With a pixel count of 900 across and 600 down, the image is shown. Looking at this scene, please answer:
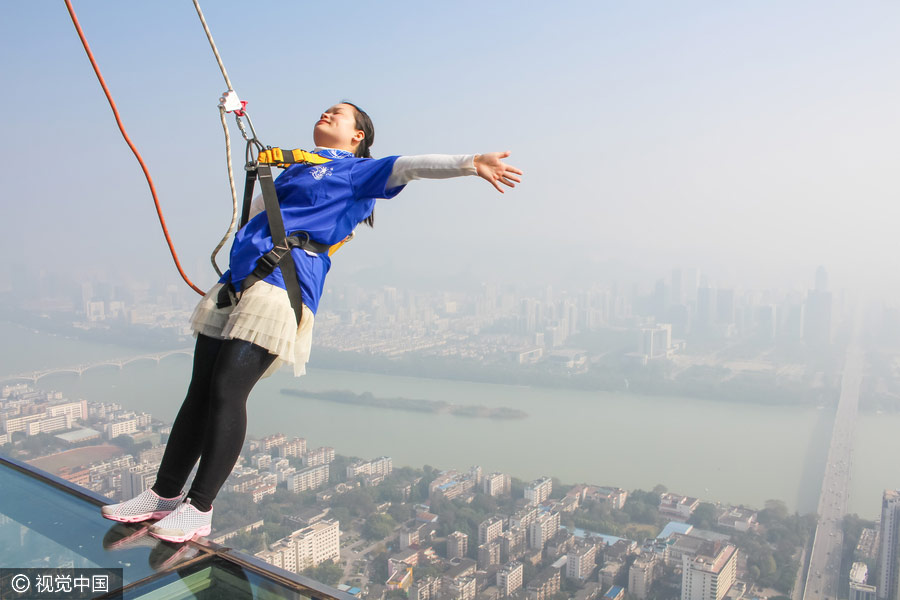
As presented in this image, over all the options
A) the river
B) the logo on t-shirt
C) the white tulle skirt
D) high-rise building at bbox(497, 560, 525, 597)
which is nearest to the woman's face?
the logo on t-shirt

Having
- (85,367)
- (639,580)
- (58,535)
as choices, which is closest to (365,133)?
(58,535)

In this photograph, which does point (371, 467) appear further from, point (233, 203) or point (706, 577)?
point (233, 203)

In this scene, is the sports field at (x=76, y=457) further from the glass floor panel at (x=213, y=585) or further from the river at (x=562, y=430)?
the glass floor panel at (x=213, y=585)

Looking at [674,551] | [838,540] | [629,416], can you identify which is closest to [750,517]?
[838,540]

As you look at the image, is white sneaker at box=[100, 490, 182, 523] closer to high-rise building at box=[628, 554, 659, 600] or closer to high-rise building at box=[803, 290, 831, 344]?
high-rise building at box=[628, 554, 659, 600]

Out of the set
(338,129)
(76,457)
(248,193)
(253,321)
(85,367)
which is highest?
(338,129)

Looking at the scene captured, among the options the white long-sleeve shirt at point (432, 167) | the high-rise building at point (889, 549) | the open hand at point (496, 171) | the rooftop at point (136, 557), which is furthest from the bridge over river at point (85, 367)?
the open hand at point (496, 171)
